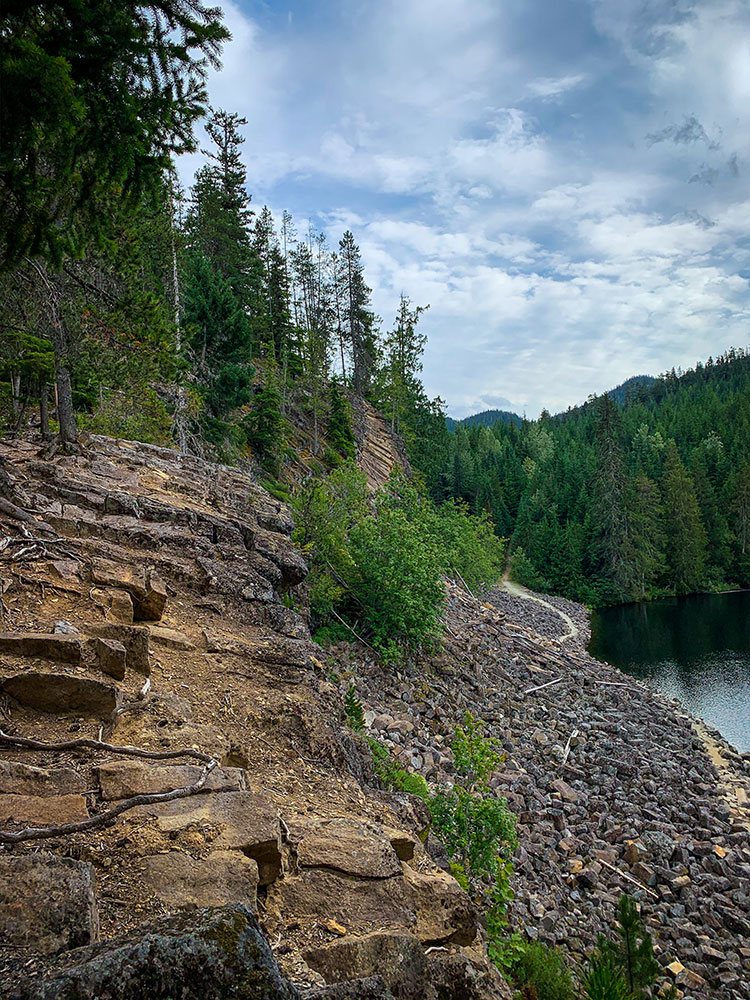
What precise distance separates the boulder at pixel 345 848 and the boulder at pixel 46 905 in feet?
6.28

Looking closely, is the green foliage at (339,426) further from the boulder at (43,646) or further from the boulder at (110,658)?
the boulder at (43,646)

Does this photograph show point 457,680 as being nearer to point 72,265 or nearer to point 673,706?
point 673,706

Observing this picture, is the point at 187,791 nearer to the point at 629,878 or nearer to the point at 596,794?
the point at 629,878

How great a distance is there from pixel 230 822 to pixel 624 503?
222ft

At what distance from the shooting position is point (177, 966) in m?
2.41

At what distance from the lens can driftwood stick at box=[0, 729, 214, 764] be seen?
4277 mm

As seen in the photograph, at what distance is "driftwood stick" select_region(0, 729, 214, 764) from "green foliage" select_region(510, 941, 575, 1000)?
5.82m

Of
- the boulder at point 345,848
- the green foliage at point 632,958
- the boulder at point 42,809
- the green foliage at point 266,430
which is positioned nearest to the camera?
the boulder at point 42,809

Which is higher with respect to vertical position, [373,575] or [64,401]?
[64,401]

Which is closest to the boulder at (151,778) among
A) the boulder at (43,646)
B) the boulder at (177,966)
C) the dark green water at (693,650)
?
Result: the boulder at (43,646)

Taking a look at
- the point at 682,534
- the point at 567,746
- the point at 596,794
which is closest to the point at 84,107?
the point at 596,794


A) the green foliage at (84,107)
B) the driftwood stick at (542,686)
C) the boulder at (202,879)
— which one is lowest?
the driftwood stick at (542,686)

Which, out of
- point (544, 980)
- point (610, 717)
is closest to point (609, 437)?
point (610, 717)

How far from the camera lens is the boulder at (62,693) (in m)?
4.61
